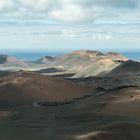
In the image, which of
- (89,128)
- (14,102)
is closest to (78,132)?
(89,128)

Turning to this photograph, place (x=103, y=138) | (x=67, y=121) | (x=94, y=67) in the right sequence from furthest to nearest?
1. (x=94, y=67)
2. (x=67, y=121)
3. (x=103, y=138)

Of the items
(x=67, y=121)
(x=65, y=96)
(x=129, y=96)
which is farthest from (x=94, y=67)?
(x=67, y=121)

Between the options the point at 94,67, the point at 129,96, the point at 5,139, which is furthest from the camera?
the point at 94,67

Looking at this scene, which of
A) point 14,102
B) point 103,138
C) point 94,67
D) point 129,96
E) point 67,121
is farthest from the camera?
point 94,67

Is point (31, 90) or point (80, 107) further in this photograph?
point (31, 90)

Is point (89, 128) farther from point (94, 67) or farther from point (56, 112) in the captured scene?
point (94, 67)

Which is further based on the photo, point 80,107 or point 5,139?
point 80,107

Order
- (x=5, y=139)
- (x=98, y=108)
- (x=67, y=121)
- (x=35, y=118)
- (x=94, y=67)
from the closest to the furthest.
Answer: (x=5, y=139) < (x=67, y=121) < (x=35, y=118) < (x=98, y=108) < (x=94, y=67)

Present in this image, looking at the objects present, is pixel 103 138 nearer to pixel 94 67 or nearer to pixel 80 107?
pixel 80 107

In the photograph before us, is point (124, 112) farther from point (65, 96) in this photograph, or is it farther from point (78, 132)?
point (65, 96)
